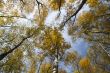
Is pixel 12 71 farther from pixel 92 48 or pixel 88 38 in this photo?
pixel 92 48

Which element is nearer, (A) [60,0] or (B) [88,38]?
(A) [60,0]

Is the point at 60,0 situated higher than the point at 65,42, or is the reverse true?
the point at 60,0

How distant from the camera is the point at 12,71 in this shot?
16.9 m

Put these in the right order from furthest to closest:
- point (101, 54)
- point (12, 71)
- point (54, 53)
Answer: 1. point (101, 54)
2. point (12, 71)
3. point (54, 53)

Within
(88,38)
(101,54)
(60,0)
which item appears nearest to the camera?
(60,0)

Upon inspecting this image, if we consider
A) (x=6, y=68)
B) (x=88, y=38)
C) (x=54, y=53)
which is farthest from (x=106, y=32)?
(x=6, y=68)

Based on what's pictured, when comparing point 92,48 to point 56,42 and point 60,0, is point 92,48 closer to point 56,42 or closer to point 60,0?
point 56,42

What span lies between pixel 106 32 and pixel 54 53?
167 inches

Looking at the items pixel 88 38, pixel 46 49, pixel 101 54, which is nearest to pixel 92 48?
pixel 101 54

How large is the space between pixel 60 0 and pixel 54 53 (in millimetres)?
3559

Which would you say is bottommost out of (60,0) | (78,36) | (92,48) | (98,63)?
(98,63)

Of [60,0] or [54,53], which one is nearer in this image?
[60,0]

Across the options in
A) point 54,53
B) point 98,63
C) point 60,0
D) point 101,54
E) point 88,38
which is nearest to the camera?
point 60,0

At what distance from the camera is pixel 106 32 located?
1703cm
